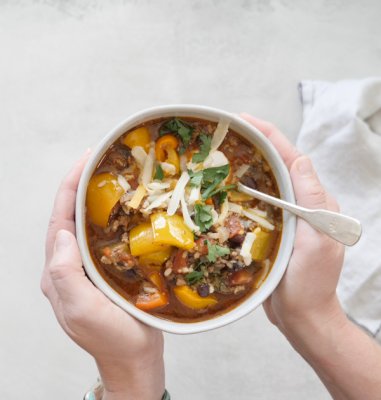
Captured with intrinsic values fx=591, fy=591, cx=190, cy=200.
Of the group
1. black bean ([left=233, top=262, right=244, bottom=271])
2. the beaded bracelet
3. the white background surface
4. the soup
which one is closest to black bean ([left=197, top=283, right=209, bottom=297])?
the soup

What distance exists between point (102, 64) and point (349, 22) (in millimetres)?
1144

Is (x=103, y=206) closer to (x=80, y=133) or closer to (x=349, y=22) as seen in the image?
(x=80, y=133)

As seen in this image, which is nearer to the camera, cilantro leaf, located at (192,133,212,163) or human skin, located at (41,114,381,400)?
human skin, located at (41,114,381,400)

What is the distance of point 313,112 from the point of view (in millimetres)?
2600

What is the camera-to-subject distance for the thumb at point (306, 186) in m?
1.87

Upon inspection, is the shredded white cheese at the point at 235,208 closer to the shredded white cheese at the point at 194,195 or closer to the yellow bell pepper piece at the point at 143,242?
the shredded white cheese at the point at 194,195

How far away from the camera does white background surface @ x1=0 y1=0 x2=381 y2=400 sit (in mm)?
2576

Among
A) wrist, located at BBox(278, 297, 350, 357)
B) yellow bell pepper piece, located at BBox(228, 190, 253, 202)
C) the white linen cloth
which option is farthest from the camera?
the white linen cloth

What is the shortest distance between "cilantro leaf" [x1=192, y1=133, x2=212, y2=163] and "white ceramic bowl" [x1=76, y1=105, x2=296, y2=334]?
0.20ft

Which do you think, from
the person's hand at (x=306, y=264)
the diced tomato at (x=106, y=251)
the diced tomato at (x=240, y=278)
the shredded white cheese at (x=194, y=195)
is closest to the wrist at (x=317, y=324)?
the person's hand at (x=306, y=264)

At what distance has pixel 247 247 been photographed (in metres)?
1.90

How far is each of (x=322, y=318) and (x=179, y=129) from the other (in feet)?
2.79

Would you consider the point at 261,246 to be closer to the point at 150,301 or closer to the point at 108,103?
the point at 150,301

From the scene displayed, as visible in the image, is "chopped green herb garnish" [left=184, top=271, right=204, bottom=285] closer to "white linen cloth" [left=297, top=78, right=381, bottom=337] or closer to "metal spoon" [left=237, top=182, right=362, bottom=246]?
"metal spoon" [left=237, top=182, right=362, bottom=246]
